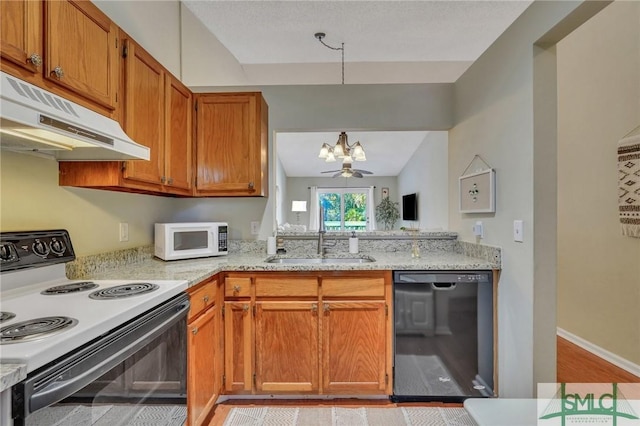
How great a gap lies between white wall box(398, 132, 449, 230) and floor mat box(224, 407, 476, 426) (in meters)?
2.37

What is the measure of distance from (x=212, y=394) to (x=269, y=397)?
15.5 inches

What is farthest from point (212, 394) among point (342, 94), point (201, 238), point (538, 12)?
point (538, 12)

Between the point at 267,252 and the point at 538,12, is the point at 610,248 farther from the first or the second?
the point at 267,252

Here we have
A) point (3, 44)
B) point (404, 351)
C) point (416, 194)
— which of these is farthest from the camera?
point (416, 194)

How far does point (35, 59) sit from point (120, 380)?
114 centimetres

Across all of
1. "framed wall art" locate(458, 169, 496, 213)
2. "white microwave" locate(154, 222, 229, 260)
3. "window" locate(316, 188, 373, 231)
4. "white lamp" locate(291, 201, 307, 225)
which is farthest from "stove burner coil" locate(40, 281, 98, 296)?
"window" locate(316, 188, 373, 231)

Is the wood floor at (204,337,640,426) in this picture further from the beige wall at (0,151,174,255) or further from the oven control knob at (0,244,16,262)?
the oven control knob at (0,244,16,262)

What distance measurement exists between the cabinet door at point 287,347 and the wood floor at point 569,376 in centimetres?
15

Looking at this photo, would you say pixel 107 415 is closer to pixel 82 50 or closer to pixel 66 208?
pixel 66 208

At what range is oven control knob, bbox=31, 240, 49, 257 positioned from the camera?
136cm

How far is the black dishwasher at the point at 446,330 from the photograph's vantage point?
197cm

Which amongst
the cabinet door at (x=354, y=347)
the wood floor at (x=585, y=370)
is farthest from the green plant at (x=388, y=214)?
the cabinet door at (x=354, y=347)

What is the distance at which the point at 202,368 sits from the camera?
5.78 feet

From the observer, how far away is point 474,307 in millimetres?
1988
